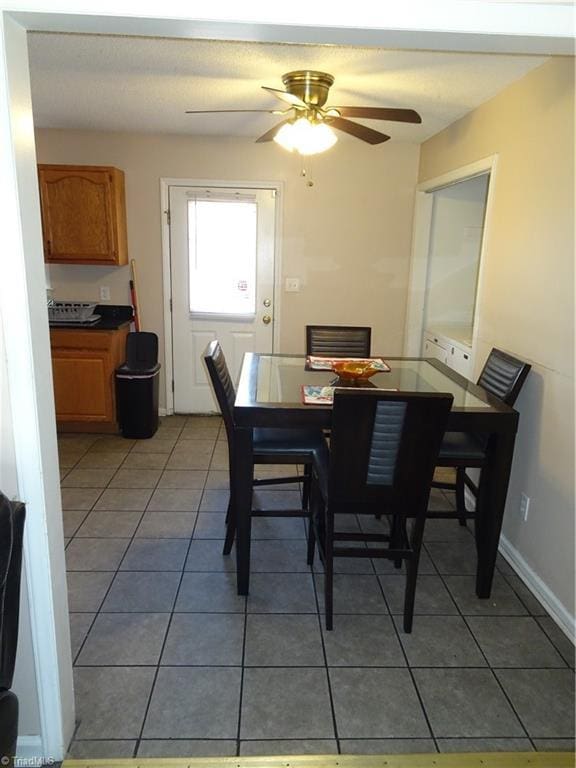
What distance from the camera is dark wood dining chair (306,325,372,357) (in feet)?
11.5

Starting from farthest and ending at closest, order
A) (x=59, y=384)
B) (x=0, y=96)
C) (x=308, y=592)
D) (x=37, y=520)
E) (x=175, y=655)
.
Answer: (x=59, y=384), (x=308, y=592), (x=175, y=655), (x=37, y=520), (x=0, y=96)

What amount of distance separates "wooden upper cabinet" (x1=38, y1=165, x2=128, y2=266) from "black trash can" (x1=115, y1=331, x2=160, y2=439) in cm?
72

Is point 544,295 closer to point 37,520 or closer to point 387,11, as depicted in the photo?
point 387,11

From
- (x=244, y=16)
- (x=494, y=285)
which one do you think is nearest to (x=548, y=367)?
(x=494, y=285)

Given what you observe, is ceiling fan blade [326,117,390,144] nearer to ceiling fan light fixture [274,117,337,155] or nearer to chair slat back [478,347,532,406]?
ceiling fan light fixture [274,117,337,155]

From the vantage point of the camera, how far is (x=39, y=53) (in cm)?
239

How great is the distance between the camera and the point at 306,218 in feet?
14.1

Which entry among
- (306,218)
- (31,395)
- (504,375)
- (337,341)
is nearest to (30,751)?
(31,395)

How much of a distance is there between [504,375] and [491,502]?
0.66m

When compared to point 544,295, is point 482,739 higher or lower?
lower

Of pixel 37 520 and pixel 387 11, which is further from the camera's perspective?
pixel 37 520

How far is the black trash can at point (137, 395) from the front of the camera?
398 centimetres

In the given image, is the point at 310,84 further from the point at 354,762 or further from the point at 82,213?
the point at 354,762

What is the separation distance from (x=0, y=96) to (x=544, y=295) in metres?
2.16
